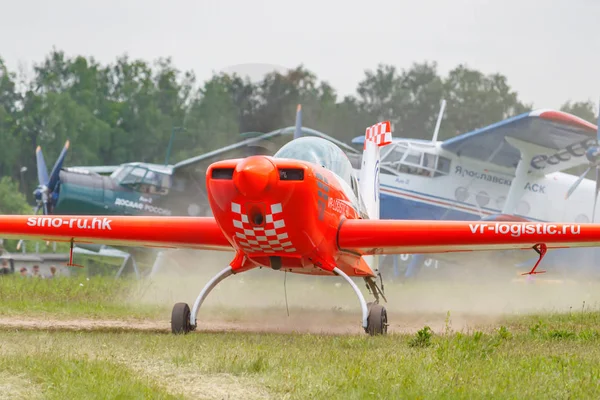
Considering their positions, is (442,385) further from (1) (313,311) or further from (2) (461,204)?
(2) (461,204)

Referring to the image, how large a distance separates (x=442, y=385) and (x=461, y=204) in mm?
18191

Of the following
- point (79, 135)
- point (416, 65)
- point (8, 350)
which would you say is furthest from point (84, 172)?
point (416, 65)

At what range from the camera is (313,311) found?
13.2 metres

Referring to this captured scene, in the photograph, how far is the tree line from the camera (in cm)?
3900

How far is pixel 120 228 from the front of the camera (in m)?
9.62

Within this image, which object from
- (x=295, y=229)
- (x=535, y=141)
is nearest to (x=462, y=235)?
(x=295, y=229)

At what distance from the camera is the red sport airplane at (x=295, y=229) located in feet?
26.2

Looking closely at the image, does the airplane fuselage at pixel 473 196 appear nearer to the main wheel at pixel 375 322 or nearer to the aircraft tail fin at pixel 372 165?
the aircraft tail fin at pixel 372 165

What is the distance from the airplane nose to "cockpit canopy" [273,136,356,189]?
1289 millimetres

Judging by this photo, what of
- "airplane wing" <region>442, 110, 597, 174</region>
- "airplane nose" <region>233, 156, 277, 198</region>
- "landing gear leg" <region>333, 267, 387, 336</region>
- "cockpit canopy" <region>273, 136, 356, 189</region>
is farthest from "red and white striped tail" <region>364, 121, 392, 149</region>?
"airplane wing" <region>442, 110, 597, 174</region>

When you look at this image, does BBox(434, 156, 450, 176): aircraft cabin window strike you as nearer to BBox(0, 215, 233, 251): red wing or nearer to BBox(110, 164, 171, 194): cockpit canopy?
BBox(110, 164, 171, 194): cockpit canopy

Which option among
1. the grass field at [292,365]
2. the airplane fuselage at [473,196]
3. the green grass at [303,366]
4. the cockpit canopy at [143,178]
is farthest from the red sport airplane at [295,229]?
the cockpit canopy at [143,178]

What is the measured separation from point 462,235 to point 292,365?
3.58m

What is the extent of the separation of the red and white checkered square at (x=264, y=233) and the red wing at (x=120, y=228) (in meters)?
1.06
